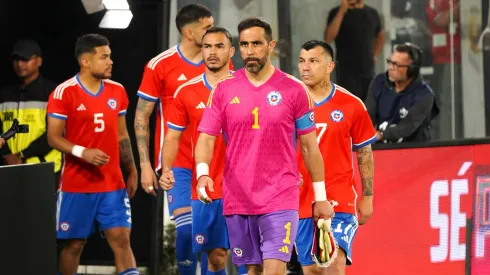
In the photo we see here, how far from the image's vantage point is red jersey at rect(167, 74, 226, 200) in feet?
31.9

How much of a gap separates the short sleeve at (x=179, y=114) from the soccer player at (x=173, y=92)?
509 mm

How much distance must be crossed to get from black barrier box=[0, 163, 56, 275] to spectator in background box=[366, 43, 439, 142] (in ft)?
11.6

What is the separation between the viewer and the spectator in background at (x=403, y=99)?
11.4 metres

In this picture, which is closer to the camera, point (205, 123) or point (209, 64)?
point (205, 123)

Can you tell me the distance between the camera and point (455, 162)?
34.4ft

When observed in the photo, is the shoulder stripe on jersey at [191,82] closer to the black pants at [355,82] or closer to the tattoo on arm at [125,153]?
the tattoo on arm at [125,153]

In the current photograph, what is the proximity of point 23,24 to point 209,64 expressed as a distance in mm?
3504

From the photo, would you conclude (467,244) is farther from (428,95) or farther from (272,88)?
(272,88)

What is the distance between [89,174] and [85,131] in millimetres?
374

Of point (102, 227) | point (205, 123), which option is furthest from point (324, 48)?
point (102, 227)

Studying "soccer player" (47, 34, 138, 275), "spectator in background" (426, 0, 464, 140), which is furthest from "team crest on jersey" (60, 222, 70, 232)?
"spectator in background" (426, 0, 464, 140)

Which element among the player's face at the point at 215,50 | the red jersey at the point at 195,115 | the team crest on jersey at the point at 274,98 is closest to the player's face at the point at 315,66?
the player's face at the point at 215,50

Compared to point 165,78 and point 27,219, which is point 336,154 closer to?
point 165,78

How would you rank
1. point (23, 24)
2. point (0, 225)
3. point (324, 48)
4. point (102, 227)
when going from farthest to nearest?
point (23, 24) < point (102, 227) < point (324, 48) < point (0, 225)
